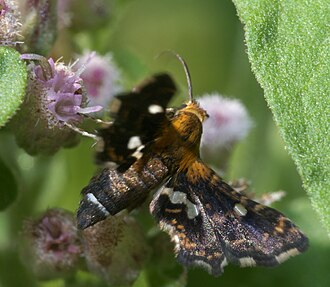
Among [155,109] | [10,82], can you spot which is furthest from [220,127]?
[10,82]

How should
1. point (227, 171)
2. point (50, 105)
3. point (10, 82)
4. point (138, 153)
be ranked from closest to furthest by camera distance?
point (10, 82), point (138, 153), point (50, 105), point (227, 171)

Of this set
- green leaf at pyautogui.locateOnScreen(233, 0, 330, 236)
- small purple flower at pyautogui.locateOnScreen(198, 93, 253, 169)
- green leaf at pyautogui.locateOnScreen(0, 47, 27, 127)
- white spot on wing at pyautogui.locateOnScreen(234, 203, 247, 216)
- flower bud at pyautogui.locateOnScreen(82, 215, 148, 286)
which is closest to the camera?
green leaf at pyautogui.locateOnScreen(0, 47, 27, 127)

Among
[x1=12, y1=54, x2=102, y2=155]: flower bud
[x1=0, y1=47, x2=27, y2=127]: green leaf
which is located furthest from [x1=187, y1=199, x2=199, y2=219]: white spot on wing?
[x1=0, y1=47, x2=27, y2=127]: green leaf

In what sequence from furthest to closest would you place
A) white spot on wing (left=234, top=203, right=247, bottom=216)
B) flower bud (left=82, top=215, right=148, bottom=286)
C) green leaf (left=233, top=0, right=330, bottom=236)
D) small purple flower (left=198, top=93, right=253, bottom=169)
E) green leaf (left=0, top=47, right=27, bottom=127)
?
small purple flower (left=198, top=93, right=253, bottom=169) < flower bud (left=82, top=215, right=148, bottom=286) < white spot on wing (left=234, top=203, right=247, bottom=216) < green leaf (left=233, top=0, right=330, bottom=236) < green leaf (left=0, top=47, right=27, bottom=127)

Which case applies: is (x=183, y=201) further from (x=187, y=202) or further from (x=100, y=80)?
(x=100, y=80)

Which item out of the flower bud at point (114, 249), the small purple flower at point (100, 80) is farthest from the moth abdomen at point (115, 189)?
the small purple flower at point (100, 80)

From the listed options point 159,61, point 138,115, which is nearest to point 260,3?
point 138,115

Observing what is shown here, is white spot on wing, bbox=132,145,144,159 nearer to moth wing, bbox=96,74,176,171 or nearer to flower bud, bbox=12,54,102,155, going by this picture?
moth wing, bbox=96,74,176,171

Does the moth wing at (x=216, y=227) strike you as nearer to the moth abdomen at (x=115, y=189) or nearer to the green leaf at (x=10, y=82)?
the moth abdomen at (x=115, y=189)
